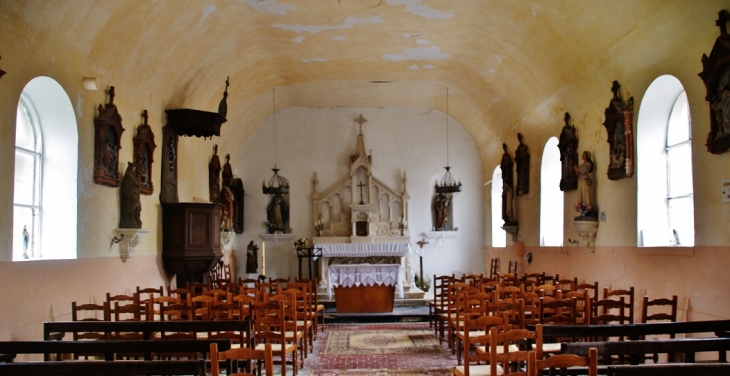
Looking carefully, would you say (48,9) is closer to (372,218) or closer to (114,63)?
(114,63)

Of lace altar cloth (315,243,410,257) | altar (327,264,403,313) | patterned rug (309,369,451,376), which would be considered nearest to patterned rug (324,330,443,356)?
patterned rug (309,369,451,376)

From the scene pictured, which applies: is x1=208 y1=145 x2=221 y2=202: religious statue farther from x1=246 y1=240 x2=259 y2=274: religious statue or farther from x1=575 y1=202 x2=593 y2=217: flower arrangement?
x1=575 y1=202 x2=593 y2=217: flower arrangement

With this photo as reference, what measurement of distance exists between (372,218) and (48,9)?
1123 cm

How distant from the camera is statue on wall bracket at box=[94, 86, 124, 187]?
336 inches

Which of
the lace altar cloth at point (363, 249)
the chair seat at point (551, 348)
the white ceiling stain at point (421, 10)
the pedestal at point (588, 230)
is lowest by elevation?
the chair seat at point (551, 348)

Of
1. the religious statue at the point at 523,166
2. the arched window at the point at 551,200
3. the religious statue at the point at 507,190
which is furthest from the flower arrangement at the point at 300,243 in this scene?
the arched window at the point at 551,200

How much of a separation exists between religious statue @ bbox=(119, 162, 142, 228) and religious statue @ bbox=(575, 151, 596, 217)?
6640mm

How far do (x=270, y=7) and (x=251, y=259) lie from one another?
7916mm

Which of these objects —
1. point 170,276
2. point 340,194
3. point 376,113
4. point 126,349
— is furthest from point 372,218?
point 126,349

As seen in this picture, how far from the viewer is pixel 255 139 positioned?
17469 millimetres

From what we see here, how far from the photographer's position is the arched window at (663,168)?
8.40m

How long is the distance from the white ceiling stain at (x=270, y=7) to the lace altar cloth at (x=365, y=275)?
4.74 meters

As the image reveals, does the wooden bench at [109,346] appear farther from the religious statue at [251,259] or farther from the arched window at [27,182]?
the religious statue at [251,259]

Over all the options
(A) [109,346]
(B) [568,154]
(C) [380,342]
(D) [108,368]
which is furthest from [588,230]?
(D) [108,368]
